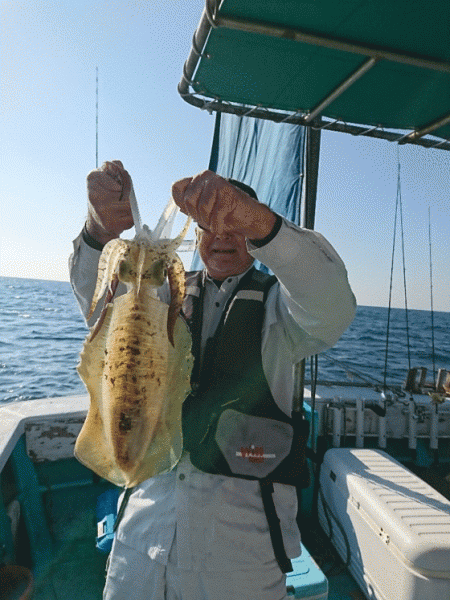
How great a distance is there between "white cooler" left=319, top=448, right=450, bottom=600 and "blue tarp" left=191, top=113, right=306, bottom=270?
12.3 feet

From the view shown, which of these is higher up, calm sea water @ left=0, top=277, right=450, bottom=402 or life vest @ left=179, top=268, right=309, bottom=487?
life vest @ left=179, top=268, right=309, bottom=487

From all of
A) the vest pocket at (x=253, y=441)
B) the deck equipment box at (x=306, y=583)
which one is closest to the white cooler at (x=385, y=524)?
the deck equipment box at (x=306, y=583)

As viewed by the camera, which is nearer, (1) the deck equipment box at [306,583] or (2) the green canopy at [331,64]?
(2) the green canopy at [331,64]

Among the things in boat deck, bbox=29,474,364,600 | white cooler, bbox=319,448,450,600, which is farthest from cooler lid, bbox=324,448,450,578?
boat deck, bbox=29,474,364,600

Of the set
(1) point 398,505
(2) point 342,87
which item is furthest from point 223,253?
(1) point 398,505

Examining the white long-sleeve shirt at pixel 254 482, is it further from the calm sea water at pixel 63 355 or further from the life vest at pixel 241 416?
the calm sea water at pixel 63 355

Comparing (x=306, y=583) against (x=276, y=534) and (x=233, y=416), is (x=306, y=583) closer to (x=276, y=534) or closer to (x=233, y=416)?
(x=276, y=534)

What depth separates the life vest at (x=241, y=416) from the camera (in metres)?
2.56

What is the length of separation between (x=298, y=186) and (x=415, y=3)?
2.77 metres

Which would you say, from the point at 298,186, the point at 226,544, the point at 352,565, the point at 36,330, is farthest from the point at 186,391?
the point at 36,330

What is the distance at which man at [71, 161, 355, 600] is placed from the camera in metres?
2.19

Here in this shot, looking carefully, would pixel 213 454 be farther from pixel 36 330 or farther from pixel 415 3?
pixel 36 330

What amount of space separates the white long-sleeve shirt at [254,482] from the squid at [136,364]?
0.63 metres

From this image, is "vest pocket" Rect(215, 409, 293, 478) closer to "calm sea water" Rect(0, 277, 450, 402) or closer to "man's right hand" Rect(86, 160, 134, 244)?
"man's right hand" Rect(86, 160, 134, 244)
